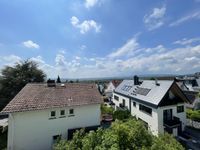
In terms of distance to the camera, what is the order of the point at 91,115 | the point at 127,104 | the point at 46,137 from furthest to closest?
the point at 127,104 → the point at 91,115 → the point at 46,137

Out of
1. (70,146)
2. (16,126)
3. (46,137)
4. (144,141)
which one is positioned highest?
(144,141)

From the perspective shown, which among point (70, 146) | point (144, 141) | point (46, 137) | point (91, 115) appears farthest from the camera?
point (91, 115)

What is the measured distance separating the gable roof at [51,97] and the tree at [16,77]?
14860mm

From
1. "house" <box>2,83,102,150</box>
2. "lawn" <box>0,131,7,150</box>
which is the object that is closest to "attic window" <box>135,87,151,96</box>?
"house" <box>2,83,102,150</box>

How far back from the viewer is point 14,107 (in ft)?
48.4

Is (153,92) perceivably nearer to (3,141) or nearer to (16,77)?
(3,141)

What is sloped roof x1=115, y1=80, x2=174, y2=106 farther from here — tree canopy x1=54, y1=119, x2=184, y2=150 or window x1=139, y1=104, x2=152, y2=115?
tree canopy x1=54, y1=119, x2=184, y2=150

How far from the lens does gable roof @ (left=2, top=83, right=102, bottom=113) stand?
50.4ft

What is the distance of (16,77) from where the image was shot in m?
31.9

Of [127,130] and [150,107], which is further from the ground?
[127,130]

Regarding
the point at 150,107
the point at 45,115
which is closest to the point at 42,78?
the point at 45,115

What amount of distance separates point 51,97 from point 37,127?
3.72 meters

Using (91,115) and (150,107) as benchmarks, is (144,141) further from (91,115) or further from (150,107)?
(150,107)

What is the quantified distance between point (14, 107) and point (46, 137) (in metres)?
4.83
